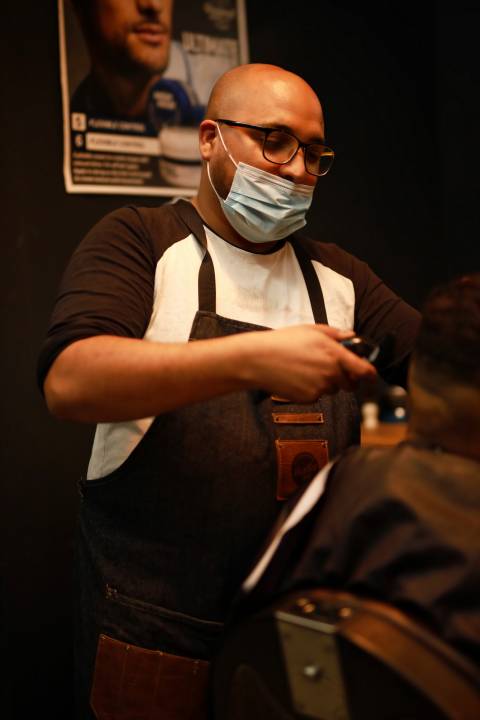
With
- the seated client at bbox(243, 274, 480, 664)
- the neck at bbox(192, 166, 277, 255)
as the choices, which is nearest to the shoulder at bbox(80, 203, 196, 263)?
the neck at bbox(192, 166, 277, 255)

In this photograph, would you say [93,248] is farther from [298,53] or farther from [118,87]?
[298,53]

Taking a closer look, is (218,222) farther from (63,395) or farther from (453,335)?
(453,335)

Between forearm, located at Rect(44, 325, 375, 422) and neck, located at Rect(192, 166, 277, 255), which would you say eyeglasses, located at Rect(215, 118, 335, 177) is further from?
forearm, located at Rect(44, 325, 375, 422)

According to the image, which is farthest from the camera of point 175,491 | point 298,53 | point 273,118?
point 298,53

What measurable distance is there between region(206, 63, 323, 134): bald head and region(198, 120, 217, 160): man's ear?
0.10 feet

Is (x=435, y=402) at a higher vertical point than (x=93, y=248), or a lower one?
lower

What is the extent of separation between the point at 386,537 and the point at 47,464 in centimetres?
157

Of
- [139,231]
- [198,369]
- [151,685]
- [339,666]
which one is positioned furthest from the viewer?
[139,231]

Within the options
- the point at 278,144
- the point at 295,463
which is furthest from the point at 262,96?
the point at 295,463

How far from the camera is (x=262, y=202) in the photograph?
1.76 m

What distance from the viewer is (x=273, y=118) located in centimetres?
176

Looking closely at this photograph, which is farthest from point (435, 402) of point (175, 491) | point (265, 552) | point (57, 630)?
point (57, 630)

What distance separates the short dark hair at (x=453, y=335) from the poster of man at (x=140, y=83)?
1582mm

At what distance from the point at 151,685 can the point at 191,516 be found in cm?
34
